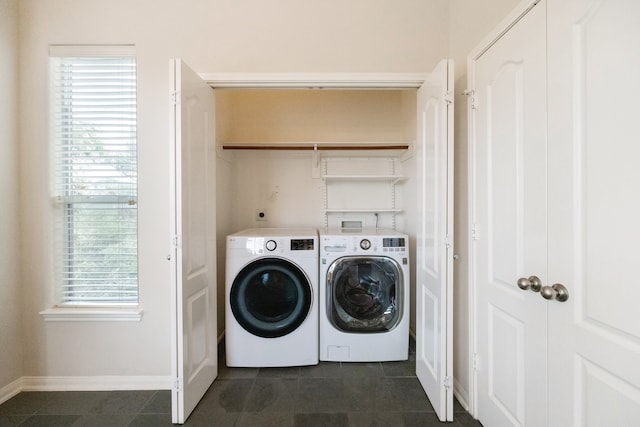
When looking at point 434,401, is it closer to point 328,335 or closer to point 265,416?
point 328,335

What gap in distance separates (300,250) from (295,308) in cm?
44

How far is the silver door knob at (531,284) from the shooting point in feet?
3.44

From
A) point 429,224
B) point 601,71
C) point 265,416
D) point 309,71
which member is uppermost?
point 309,71

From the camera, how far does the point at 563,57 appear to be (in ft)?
3.09

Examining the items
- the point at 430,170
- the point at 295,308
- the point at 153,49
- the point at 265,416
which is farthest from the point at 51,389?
the point at 430,170

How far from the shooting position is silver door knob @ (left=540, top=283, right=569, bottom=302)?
0.94m

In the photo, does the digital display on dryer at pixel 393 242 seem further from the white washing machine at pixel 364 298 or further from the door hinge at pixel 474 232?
the door hinge at pixel 474 232

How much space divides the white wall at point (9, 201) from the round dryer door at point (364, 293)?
2074 millimetres

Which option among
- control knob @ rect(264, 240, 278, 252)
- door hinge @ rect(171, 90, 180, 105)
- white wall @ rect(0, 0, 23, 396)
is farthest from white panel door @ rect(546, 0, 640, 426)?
white wall @ rect(0, 0, 23, 396)

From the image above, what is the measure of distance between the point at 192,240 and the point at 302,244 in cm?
78

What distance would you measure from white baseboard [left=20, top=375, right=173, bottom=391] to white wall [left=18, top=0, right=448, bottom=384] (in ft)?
0.13

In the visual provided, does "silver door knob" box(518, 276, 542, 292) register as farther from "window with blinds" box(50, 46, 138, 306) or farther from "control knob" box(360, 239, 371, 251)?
"window with blinds" box(50, 46, 138, 306)

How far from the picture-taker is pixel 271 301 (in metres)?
2.00

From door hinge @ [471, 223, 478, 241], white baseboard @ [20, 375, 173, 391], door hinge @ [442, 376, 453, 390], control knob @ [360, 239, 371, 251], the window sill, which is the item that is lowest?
white baseboard @ [20, 375, 173, 391]
